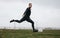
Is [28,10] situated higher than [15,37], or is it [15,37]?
[28,10]

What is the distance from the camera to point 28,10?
1677 cm

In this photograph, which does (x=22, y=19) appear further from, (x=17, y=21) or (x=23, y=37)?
(x=23, y=37)

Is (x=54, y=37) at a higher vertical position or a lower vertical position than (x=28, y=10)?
lower

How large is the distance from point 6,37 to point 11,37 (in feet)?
0.82

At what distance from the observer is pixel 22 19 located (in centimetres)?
1755

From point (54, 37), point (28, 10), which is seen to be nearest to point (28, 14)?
point (28, 10)

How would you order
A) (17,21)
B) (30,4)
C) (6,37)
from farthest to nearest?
(17,21)
(30,4)
(6,37)

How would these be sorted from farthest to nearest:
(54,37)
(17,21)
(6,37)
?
(17,21), (54,37), (6,37)

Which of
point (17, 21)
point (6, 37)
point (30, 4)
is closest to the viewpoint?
point (6, 37)

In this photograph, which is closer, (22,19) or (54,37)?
(54,37)

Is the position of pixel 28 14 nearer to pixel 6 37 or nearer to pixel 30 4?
pixel 30 4

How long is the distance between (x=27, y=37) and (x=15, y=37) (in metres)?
0.62

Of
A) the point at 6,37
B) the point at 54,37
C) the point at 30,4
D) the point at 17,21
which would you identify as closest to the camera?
the point at 6,37

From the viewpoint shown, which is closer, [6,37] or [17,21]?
[6,37]
